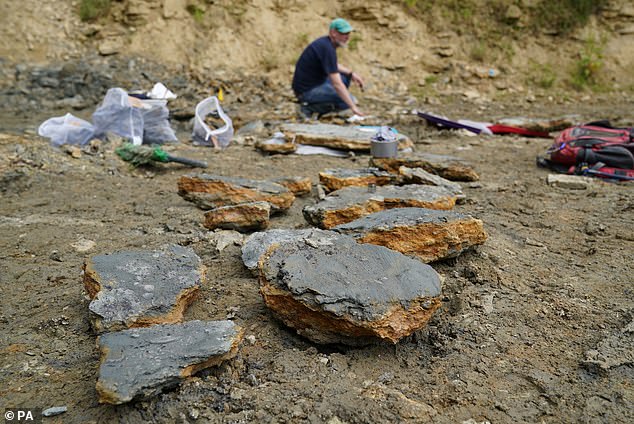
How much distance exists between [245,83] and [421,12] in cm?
350

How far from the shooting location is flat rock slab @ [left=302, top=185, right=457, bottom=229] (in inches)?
120

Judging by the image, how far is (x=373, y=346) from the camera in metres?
2.04

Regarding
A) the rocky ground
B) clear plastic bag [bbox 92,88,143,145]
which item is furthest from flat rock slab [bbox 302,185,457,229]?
clear plastic bag [bbox 92,88,143,145]

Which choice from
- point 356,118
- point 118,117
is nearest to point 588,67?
point 356,118

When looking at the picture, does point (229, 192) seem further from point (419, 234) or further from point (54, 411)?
point (54, 411)

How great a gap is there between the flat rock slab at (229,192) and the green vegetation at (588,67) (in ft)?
23.2

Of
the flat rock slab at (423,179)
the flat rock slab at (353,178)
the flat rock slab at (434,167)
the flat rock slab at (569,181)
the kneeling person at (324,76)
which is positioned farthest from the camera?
the kneeling person at (324,76)

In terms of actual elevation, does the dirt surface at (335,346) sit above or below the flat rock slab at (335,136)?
above

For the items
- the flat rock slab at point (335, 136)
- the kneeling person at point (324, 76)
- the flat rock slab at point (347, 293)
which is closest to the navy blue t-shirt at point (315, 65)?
the kneeling person at point (324, 76)

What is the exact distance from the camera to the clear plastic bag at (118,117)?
5.23 m

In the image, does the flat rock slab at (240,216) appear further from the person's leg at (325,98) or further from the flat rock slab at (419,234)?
the person's leg at (325,98)

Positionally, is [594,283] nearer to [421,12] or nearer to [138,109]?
[138,109]

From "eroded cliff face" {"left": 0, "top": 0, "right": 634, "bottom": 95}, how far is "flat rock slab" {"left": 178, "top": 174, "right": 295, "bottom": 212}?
16.1 ft

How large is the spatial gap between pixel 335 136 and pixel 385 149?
1.07m
